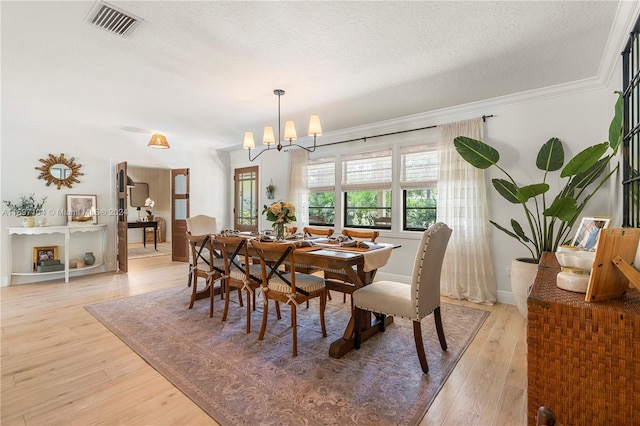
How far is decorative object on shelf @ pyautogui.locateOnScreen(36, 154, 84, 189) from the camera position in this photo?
4.85 meters

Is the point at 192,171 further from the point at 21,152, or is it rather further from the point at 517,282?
the point at 517,282

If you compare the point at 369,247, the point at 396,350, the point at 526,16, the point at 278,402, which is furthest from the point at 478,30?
the point at 278,402

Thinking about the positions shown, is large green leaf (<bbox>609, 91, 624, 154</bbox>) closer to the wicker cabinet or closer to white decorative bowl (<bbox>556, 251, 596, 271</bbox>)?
white decorative bowl (<bbox>556, 251, 596, 271</bbox>)

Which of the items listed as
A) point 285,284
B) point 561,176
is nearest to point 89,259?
point 285,284

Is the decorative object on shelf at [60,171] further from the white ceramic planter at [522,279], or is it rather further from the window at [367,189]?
the white ceramic planter at [522,279]

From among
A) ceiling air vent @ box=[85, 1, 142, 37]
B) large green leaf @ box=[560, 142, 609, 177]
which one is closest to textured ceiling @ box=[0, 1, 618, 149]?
ceiling air vent @ box=[85, 1, 142, 37]

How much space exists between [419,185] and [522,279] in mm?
1949

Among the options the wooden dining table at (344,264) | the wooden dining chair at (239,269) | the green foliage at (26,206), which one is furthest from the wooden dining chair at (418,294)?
the green foliage at (26,206)

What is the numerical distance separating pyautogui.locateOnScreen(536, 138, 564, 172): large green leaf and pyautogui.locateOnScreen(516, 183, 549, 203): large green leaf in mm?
708

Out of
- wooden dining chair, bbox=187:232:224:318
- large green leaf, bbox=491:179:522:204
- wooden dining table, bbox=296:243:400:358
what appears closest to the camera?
wooden dining table, bbox=296:243:400:358

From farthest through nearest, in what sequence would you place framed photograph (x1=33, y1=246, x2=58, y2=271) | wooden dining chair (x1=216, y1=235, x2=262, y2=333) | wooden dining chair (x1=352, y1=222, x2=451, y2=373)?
framed photograph (x1=33, y1=246, x2=58, y2=271)
wooden dining chair (x1=216, y1=235, x2=262, y2=333)
wooden dining chair (x1=352, y1=222, x2=451, y2=373)

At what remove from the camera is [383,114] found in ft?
14.2

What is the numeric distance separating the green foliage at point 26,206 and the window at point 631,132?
23.0 ft

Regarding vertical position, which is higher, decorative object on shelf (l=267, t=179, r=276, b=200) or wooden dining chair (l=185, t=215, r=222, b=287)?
decorative object on shelf (l=267, t=179, r=276, b=200)
